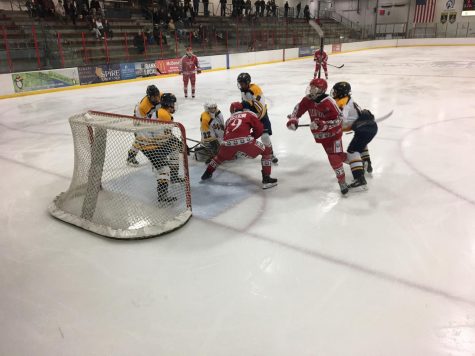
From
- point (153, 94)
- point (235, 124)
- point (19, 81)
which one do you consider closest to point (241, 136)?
point (235, 124)

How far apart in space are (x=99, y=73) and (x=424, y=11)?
84.3ft

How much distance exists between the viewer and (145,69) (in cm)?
1218

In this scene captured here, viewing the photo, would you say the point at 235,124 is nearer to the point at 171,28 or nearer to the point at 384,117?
the point at 384,117

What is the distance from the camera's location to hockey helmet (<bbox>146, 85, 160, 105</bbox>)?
11.0 ft

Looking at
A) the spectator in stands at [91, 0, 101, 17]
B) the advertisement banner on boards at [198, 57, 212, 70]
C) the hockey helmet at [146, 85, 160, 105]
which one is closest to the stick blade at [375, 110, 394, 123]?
the hockey helmet at [146, 85, 160, 105]

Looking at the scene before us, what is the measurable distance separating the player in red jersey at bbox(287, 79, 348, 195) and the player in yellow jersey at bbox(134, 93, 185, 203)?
107cm

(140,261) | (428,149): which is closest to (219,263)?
(140,261)

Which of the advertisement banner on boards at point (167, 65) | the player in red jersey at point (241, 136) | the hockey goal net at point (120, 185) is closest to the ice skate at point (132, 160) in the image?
the hockey goal net at point (120, 185)

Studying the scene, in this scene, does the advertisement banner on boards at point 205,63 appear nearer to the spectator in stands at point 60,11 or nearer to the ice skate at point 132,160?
the spectator in stands at point 60,11

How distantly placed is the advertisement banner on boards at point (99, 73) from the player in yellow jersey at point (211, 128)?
26.8ft

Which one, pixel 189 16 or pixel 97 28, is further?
pixel 189 16

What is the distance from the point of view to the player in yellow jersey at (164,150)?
2.87 meters

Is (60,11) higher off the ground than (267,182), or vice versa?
(60,11)

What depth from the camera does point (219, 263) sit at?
2297 mm
